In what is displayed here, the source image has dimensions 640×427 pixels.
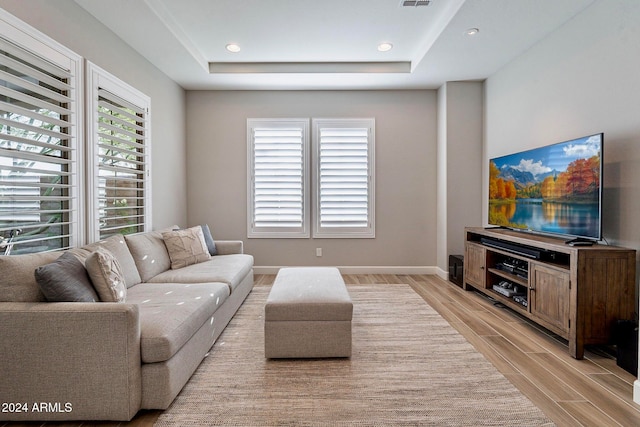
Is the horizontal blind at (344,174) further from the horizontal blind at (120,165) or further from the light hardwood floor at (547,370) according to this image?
the horizontal blind at (120,165)

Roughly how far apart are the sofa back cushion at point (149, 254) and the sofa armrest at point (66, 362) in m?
1.29

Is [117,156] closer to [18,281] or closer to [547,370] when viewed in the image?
[18,281]

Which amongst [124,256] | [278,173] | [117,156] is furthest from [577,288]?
[117,156]

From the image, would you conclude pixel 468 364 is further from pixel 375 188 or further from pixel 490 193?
pixel 375 188

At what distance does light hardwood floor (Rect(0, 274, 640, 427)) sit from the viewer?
1.84 meters

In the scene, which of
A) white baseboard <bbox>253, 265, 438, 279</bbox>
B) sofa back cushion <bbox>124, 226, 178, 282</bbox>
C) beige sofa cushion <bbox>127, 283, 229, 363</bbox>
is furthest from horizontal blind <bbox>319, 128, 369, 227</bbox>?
beige sofa cushion <bbox>127, 283, 229, 363</bbox>

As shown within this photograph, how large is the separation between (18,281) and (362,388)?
2028mm

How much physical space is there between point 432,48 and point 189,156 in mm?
3625

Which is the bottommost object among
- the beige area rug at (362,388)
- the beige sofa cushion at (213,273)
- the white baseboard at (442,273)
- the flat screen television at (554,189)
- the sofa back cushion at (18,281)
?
the beige area rug at (362,388)

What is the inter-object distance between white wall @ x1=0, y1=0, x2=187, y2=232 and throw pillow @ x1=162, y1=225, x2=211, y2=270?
70 cm

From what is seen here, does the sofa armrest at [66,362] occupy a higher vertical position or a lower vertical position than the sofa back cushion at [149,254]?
lower

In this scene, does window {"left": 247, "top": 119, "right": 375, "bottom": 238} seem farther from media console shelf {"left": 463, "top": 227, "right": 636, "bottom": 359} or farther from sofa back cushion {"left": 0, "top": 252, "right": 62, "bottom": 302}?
sofa back cushion {"left": 0, "top": 252, "right": 62, "bottom": 302}

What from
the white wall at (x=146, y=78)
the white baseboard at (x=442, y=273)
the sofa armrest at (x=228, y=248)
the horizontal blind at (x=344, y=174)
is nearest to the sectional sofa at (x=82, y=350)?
the white wall at (x=146, y=78)

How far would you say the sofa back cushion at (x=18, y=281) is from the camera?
6.04 ft
